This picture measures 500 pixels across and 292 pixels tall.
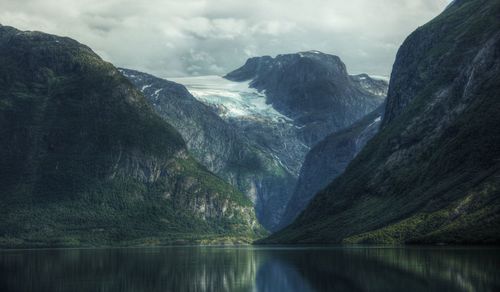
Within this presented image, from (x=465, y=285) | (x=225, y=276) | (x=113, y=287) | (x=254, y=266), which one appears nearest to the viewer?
(x=465, y=285)

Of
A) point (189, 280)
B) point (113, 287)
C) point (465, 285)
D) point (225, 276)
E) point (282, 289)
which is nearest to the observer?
point (465, 285)

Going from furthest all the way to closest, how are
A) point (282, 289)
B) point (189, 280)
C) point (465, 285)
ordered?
point (189, 280) → point (282, 289) → point (465, 285)

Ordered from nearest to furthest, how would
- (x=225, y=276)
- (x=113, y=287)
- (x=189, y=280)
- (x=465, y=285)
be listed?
(x=465, y=285) < (x=113, y=287) < (x=189, y=280) < (x=225, y=276)

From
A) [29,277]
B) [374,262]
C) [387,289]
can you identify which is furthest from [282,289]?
[29,277]

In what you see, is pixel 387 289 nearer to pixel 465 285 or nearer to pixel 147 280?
pixel 465 285

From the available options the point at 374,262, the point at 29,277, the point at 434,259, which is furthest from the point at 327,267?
the point at 29,277

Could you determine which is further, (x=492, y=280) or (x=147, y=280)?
(x=147, y=280)

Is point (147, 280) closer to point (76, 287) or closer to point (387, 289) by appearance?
point (76, 287)

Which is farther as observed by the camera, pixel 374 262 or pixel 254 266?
pixel 254 266
